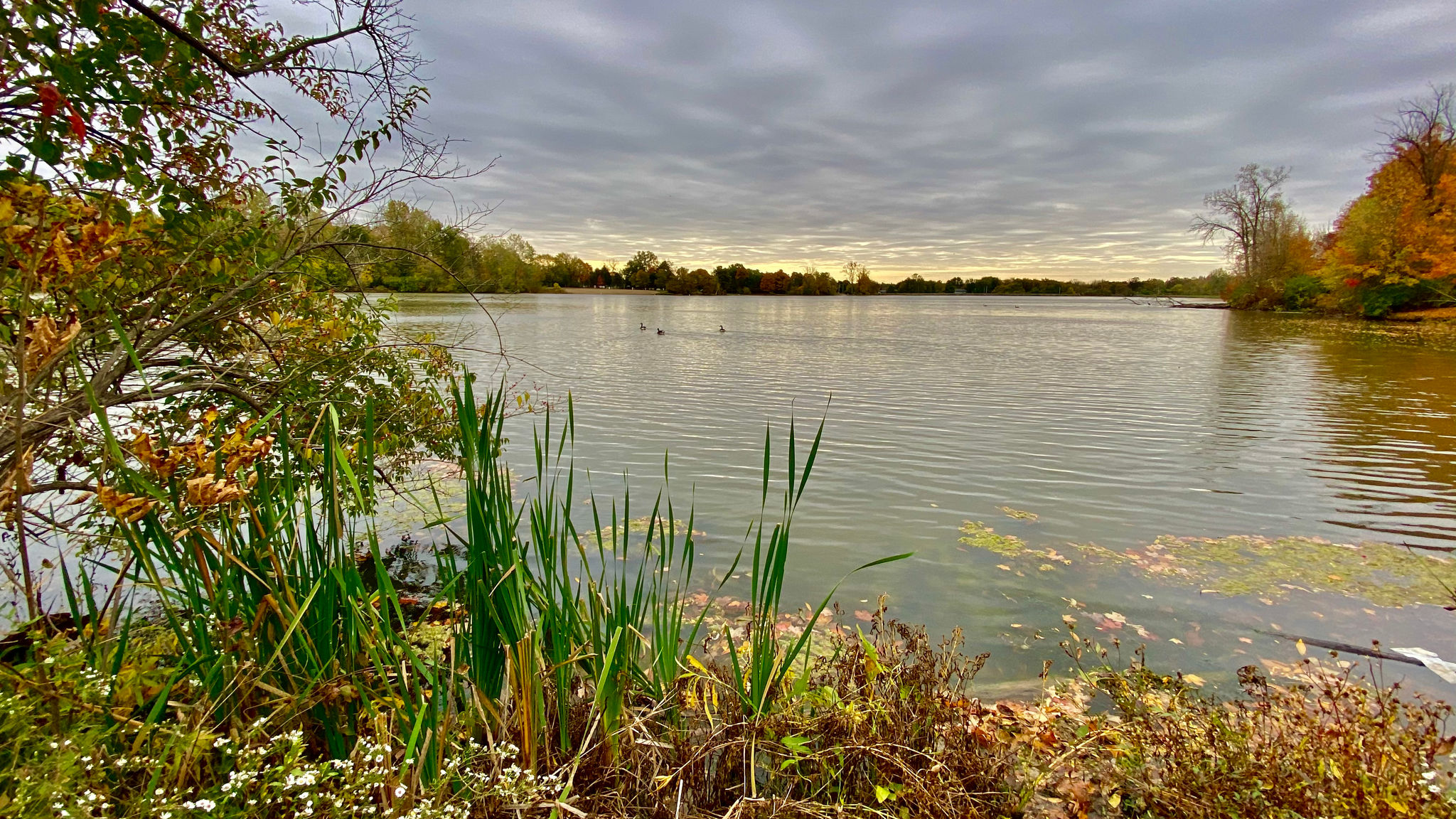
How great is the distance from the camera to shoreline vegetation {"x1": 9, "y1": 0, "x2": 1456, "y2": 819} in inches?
73.7

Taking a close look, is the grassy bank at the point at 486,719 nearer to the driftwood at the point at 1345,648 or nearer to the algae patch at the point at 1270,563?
the driftwood at the point at 1345,648

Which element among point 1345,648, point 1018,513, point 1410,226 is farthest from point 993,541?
point 1410,226

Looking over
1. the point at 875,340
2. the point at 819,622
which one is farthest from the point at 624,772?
the point at 875,340

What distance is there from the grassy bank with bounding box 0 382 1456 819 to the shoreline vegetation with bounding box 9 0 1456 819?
17 millimetres

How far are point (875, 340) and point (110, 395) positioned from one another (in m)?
30.7

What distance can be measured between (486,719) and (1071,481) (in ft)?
26.0

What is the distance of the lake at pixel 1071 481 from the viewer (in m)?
4.84

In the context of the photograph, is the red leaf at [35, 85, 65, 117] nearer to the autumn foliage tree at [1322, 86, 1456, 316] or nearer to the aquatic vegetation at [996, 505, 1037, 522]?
the aquatic vegetation at [996, 505, 1037, 522]

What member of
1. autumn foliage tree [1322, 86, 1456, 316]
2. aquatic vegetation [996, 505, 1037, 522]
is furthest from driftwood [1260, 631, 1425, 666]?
autumn foliage tree [1322, 86, 1456, 316]

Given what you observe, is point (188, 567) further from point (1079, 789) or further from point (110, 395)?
point (1079, 789)

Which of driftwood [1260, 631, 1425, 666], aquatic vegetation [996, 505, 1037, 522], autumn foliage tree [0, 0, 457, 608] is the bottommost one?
driftwood [1260, 631, 1425, 666]

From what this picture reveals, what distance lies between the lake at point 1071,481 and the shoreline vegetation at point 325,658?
1.40 metres

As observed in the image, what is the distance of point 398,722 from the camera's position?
232 centimetres

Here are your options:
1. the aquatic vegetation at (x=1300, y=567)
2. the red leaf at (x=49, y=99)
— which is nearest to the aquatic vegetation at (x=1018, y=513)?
the aquatic vegetation at (x=1300, y=567)
